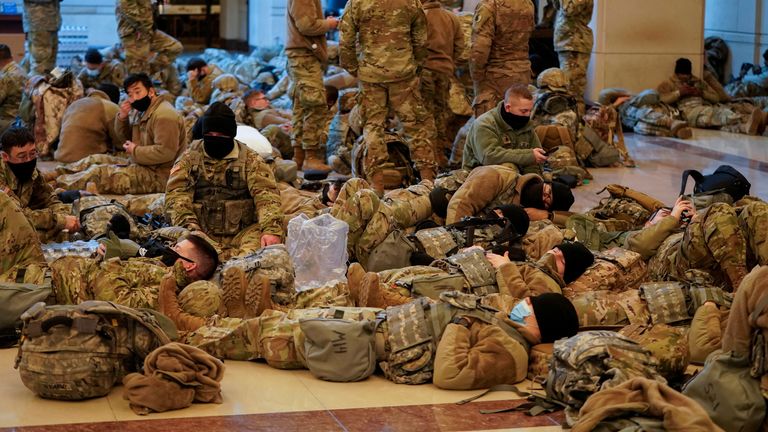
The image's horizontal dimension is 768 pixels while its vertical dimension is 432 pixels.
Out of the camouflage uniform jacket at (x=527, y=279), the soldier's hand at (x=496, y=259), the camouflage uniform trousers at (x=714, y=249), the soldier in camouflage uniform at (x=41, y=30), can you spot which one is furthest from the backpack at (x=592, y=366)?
the soldier in camouflage uniform at (x=41, y=30)

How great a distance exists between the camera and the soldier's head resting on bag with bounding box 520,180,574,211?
820cm

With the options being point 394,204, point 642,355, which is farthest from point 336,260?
point 642,355

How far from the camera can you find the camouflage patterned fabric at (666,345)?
5.73 meters

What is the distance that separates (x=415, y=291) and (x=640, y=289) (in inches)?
46.6

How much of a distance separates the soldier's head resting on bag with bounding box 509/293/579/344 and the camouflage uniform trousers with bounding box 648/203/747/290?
132 centimetres

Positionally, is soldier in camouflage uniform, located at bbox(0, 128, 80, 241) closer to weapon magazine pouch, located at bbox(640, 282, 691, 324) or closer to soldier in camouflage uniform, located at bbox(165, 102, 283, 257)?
soldier in camouflage uniform, located at bbox(165, 102, 283, 257)

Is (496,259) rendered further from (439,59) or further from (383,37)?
(439,59)

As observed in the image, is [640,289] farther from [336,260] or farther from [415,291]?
[336,260]

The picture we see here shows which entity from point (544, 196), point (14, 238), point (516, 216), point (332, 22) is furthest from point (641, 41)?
point (14, 238)

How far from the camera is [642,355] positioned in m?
5.47

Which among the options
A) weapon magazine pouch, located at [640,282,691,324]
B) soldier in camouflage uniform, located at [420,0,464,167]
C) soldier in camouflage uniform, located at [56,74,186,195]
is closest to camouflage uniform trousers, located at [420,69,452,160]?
soldier in camouflage uniform, located at [420,0,464,167]

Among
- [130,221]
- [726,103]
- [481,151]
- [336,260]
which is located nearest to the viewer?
[336,260]

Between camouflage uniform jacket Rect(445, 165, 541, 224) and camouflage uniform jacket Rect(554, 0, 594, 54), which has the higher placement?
camouflage uniform jacket Rect(554, 0, 594, 54)

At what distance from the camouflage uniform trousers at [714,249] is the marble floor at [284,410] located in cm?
171
